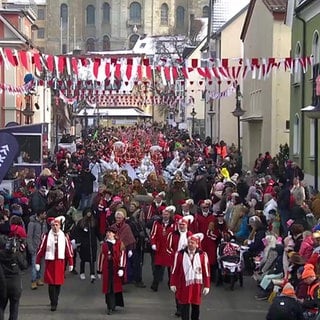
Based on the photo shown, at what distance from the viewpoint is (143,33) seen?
13125 cm

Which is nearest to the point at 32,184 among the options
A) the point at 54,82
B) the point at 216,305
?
the point at 216,305

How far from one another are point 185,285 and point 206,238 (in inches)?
138

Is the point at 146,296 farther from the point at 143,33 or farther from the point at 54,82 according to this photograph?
the point at 143,33

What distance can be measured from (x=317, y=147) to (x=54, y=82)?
52.1 ft

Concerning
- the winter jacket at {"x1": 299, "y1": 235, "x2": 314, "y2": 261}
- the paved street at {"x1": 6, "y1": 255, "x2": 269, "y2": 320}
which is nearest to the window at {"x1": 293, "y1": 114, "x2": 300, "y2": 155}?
the paved street at {"x1": 6, "y1": 255, "x2": 269, "y2": 320}

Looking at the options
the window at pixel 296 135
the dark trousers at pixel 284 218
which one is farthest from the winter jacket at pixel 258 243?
the window at pixel 296 135

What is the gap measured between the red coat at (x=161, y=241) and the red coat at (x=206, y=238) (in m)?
0.85

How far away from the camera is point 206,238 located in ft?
49.2

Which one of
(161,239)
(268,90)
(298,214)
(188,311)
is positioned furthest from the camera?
(268,90)

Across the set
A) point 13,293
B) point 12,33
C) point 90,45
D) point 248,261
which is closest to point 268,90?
point 12,33

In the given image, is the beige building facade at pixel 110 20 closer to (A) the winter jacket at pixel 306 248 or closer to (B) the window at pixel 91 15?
(B) the window at pixel 91 15

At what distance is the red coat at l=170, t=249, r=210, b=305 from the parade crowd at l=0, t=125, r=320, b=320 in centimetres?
1

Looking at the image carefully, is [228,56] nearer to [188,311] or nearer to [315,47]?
[315,47]

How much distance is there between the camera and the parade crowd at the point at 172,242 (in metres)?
11.2
